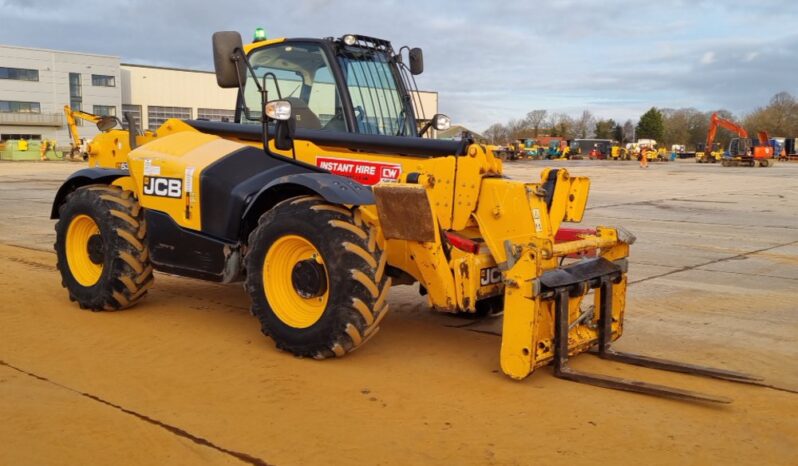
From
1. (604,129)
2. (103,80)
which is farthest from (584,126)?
(103,80)

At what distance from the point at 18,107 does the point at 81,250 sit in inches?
2930

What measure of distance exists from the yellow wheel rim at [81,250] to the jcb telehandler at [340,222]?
0.01 meters

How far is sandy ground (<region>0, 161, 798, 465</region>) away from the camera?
377 centimetres

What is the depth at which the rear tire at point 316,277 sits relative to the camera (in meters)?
4.83

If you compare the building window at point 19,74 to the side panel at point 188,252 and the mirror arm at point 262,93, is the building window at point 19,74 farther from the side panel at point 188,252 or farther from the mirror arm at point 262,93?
the mirror arm at point 262,93

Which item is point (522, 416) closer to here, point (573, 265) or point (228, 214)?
point (573, 265)

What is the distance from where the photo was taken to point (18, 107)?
71812 millimetres

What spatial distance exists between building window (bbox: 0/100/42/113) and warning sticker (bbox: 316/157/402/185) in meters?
75.3

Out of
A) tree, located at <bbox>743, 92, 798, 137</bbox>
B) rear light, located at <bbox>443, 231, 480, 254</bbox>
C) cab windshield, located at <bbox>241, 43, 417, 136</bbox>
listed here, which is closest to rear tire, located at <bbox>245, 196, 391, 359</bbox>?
rear light, located at <bbox>443, 231, 480, 254</bbox>

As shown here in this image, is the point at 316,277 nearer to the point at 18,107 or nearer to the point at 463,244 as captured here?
the point at 463,244

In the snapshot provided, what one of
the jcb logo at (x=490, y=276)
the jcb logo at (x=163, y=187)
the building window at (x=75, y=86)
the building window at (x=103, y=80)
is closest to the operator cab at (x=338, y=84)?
the jcb logo at (x=163, y=187)

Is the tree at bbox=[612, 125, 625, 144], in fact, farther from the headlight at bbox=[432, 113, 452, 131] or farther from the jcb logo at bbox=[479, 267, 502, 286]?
the jcb logo at bbox=[479, 267, 502, 286]

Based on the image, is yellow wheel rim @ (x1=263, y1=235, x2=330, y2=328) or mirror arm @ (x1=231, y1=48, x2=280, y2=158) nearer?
yellow wheel rim @ (x1=263, y1=235, x2=330, y2=328)

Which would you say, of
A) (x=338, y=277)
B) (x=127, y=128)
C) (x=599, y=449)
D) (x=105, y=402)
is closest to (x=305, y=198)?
(x=338, y=277)
